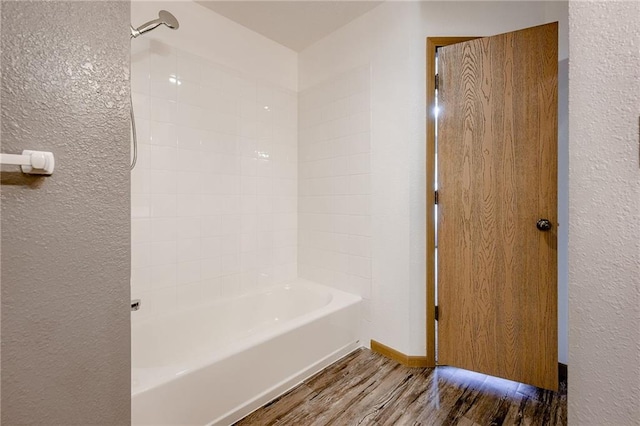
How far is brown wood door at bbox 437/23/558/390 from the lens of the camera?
5.26 ft

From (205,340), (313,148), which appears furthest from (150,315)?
(313,148)

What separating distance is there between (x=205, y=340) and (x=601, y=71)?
234 centimetres

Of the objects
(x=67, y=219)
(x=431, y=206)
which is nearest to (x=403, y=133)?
(x=431, y=206)

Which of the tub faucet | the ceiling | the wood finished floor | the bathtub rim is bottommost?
the wood finished floor

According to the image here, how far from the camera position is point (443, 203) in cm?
189

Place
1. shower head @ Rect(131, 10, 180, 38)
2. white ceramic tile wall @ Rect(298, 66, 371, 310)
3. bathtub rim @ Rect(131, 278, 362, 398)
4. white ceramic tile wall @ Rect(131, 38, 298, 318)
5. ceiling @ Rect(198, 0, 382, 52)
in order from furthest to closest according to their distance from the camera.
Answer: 1. white ceramic tile wall @ Rect(298, 66, 371, 310)
2. ceiling @ Rect(198, 0, 382, 52)
3. white ceramic tile wall @ Rect(131, 38, 298, 318)
4. shower head @ Rect(131, 10, 180, 38)
5. bathtub rim @ Rect(131, 278, 362, 398)

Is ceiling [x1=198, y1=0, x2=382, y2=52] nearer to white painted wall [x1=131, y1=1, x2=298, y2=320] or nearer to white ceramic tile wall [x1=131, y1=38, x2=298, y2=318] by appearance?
white painted wall [x1=131, y1=1, x2=298, y2=320]

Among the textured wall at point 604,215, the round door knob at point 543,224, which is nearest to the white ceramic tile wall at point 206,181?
the round door knob at point 543,224

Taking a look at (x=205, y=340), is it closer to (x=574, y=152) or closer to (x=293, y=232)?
(x=293, y=232)

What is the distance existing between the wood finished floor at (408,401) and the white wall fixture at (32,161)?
1388 millimetres

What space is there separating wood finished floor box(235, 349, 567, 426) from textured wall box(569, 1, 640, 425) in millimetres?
835

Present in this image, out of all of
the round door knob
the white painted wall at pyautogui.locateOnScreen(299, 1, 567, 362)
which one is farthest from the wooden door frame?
the round door knob

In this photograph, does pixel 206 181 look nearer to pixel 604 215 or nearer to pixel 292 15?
pixel 292 15

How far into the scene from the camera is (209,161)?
2.11 metres
